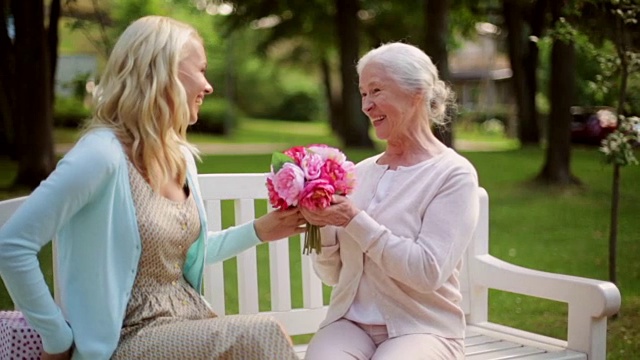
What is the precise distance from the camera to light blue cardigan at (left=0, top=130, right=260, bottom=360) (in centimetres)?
270

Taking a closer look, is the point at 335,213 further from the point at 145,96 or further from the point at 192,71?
the point at 145,96

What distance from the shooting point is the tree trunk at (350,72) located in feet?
65.4

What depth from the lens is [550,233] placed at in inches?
478

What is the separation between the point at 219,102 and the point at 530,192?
28.4 m

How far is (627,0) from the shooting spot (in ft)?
21.2

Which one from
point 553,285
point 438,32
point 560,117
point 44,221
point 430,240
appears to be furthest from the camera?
point 560,117

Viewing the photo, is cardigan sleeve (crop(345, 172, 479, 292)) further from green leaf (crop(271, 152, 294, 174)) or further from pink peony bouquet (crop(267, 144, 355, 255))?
green leaf (crop(271, 152, 294, 174))

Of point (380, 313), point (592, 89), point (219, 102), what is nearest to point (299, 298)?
point (592, 89)

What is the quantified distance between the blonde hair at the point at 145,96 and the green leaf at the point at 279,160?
500 mm

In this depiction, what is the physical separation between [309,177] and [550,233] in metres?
9.22

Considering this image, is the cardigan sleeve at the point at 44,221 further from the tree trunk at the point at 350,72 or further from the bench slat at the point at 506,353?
the tree trunk at the point at 350,72

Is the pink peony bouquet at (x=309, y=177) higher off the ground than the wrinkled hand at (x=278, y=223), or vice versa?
the pink peony bouquet at (x=309, y=177)

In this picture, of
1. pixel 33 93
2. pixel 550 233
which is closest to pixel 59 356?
pixel 33 93

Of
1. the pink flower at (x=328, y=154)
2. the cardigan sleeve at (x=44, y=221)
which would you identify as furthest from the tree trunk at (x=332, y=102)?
the cardigan sleeve at (x=44, y=221)
